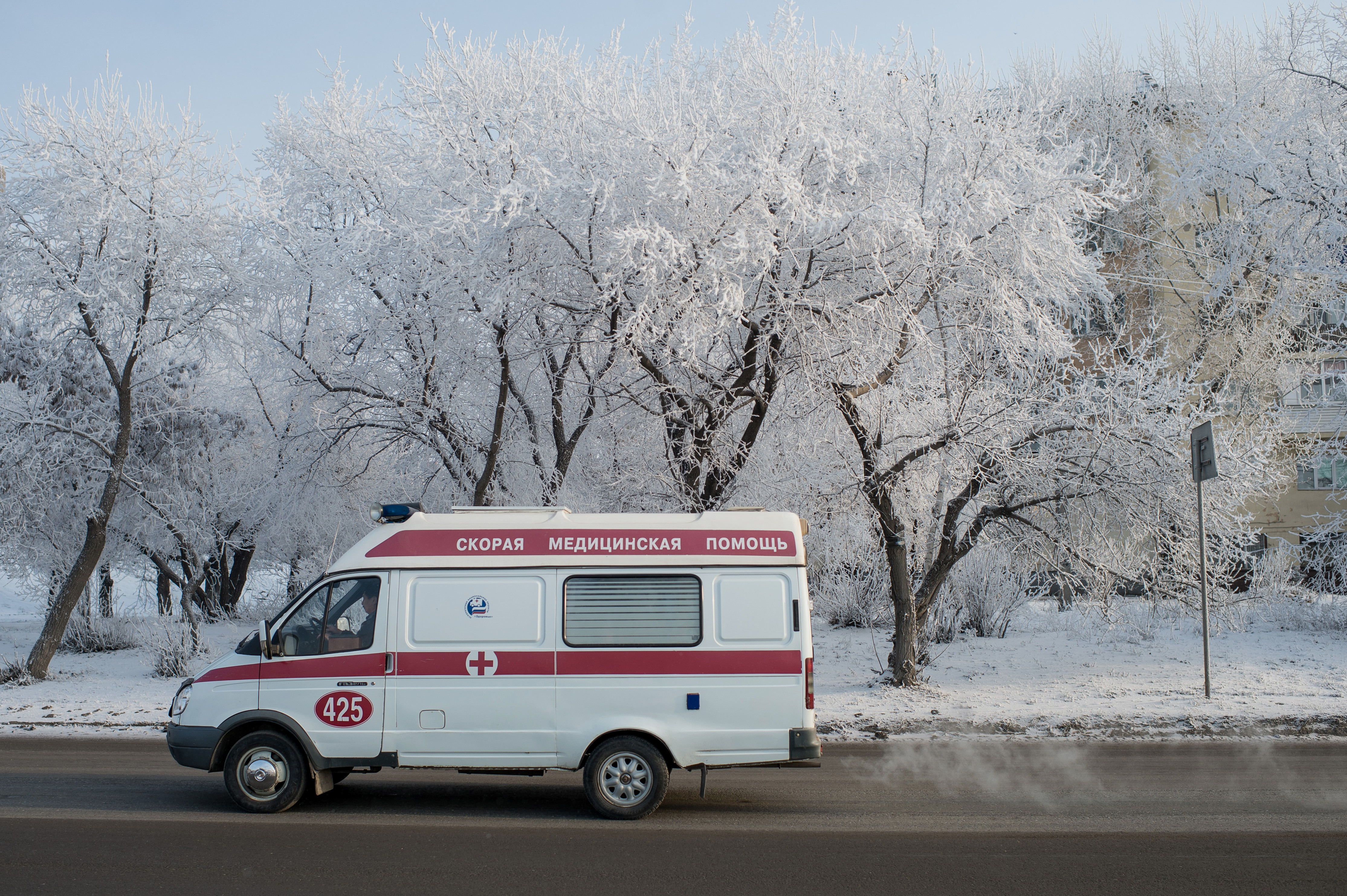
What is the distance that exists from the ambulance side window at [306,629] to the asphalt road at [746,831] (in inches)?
49.6

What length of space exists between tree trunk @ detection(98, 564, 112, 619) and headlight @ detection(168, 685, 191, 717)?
1744cm

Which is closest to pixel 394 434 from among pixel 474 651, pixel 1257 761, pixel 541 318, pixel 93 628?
pixel 541 318

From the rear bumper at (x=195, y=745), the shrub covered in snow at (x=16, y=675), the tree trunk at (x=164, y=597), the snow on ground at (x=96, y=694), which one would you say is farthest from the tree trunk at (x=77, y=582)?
the rear bumper at (x=195, y=745)

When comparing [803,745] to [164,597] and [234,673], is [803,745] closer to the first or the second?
[234,673]

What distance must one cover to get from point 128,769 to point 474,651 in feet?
14.0

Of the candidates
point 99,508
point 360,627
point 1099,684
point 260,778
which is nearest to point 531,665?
point 360,627


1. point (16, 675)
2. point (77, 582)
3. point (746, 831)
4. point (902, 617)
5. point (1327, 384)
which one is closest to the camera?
point (746, 831)

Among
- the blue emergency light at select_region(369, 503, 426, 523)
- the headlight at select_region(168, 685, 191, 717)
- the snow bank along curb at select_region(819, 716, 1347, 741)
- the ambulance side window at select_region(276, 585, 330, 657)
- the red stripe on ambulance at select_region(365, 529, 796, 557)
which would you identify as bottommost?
the snow bank along curb at select_region(819, 716, 1347, 741)

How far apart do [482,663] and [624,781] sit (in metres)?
1.43

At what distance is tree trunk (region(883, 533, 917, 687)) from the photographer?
41.6 ft

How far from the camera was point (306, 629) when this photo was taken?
7453mm

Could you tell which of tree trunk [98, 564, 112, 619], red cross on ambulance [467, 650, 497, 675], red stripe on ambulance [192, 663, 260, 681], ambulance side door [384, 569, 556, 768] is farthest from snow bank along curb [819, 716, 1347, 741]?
tree trunk [98, 564, 112, 619]

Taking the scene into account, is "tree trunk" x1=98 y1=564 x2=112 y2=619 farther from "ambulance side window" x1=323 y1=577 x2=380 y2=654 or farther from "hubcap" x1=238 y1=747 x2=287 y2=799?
"ambulance side window" x1=323 y1=577 x2=380 y2=654

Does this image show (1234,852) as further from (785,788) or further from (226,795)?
(226,795)
